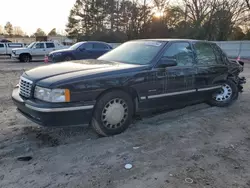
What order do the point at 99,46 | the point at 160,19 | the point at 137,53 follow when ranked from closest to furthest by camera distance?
1. the point at 137,53
2. the point at 99,46
3. the point at 160,19

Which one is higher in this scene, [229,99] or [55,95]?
[55,95]

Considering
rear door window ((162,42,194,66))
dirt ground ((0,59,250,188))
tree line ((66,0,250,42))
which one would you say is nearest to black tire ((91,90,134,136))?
dirt ground ((0,59,250,188))

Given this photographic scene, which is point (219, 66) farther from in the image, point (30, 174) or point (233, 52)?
point (233, 52)

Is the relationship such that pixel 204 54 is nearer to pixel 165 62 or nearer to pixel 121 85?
pixel 165 62

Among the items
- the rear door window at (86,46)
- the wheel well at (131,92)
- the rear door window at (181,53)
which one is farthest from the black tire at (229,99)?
the rear door window at (86,46)

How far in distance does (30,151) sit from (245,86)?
7.89 metres

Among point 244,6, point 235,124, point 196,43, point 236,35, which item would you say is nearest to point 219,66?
point 196,43

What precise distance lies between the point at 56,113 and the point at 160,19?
122ft

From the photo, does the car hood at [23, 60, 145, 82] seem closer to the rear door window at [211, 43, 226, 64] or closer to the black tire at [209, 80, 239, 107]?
the rear door window at [211, 43, 226, 64]

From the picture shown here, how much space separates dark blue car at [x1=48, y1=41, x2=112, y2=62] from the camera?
50.9 ft

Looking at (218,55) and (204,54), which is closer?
(204,54)

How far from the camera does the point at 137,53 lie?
498 centimetres

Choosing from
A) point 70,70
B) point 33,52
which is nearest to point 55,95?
point 70,70

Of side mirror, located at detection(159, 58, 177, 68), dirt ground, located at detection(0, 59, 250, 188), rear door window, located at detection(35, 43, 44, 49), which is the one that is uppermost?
side mirror, located at detection(159, 58, 177, 68)
